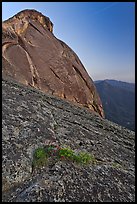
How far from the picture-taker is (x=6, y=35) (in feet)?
79.9

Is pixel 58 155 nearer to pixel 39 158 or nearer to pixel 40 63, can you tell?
pixel 39 158

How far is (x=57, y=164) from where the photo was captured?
7762 mm

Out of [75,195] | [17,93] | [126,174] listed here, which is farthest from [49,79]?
[75,195]

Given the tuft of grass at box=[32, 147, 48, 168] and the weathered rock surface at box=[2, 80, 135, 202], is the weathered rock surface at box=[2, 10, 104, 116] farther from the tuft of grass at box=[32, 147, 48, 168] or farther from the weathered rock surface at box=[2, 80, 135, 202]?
the tuft of grass at box=[32, 147, 48, 168]

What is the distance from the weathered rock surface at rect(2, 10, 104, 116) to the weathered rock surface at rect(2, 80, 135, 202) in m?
9.23

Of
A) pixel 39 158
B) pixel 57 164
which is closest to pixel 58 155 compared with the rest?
pixel 57 164

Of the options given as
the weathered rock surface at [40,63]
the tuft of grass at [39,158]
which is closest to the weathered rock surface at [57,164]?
the tuft of grass at [39,158]

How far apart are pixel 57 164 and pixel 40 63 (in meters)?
17.4

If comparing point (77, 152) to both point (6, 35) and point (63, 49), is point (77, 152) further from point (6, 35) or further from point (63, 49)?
point (63, 49)

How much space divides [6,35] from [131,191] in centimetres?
2145

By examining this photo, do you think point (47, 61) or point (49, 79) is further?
point (47, 61)

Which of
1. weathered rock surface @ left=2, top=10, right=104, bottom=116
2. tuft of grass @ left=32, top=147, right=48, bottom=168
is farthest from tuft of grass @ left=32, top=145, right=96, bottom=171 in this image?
weathered rock surface @ left=2, top=10, right=104, bottom=116

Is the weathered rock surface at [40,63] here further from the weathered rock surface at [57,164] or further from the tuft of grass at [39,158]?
the tuft of grass at [39,158]

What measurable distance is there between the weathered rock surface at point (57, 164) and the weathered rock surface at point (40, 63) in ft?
30.3
